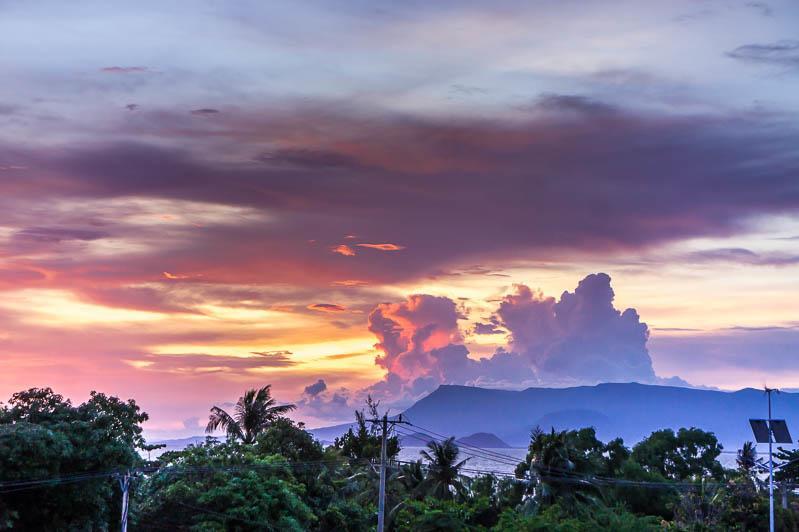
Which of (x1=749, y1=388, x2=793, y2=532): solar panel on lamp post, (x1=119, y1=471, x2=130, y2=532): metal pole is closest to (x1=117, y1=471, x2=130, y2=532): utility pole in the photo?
(x1=119, y1=471, x2=130, y2=532): metal pole

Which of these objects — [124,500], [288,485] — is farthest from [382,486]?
[124,500]

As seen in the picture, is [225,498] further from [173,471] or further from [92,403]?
[92,403]

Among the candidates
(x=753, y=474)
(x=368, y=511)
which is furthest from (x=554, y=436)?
(x=753, y=474)

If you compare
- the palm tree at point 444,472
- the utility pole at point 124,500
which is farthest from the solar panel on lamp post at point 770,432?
the utility pole at point 124,500

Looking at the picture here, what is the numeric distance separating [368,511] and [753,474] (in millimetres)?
43816

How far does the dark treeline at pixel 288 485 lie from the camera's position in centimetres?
4884

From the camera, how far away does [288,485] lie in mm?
60000

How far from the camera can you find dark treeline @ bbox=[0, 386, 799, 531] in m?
48.8

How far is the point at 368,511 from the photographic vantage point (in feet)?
235

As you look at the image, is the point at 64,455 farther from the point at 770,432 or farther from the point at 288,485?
the point at 770,432

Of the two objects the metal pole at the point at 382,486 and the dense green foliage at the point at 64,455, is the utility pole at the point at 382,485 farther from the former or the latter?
the dense green foliage at the point at 64,455

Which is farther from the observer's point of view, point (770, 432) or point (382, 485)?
point (770, 432)

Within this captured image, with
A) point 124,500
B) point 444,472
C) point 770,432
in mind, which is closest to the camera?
point 124,500

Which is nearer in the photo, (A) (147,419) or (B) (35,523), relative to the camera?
(B) (35,523)
